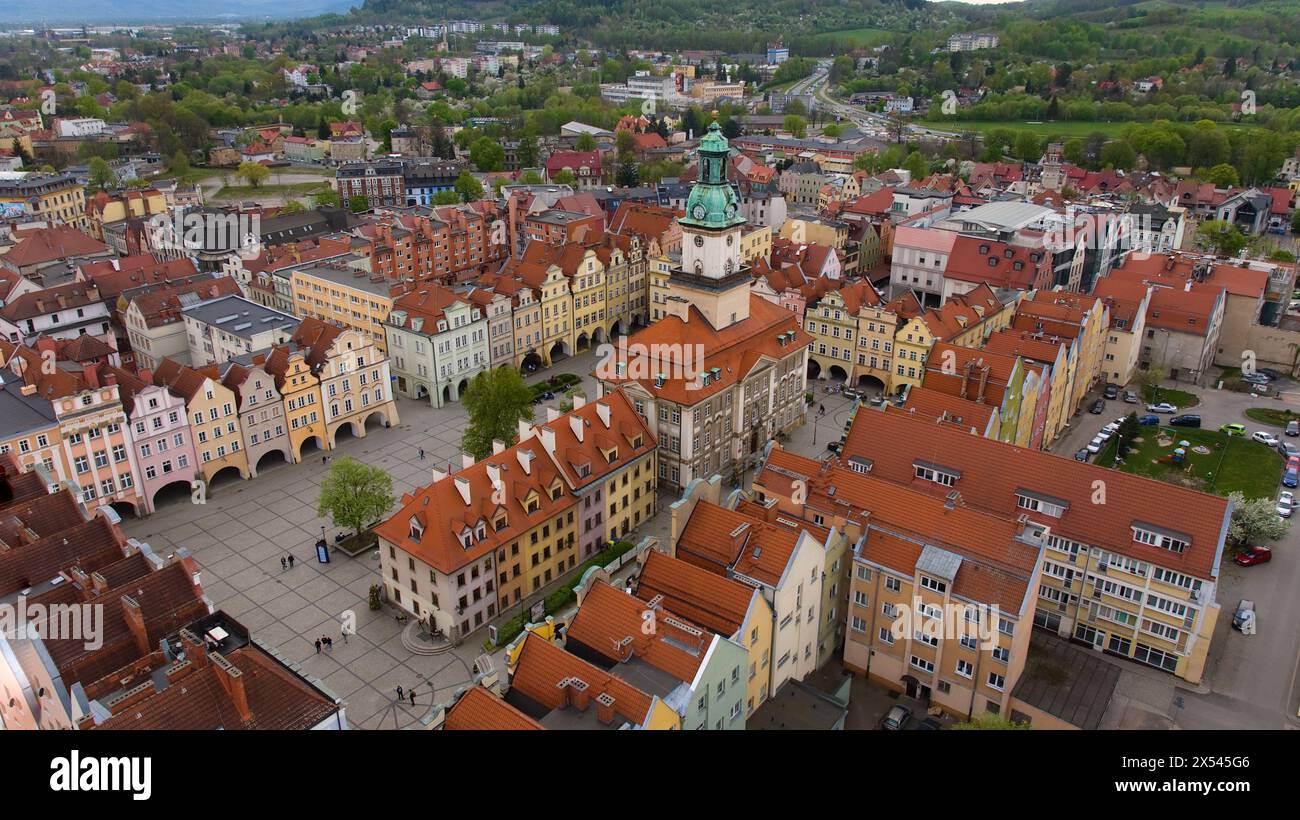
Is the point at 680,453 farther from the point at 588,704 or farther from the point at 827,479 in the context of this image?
the point at 588,704

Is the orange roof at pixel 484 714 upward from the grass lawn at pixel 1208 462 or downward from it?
upward

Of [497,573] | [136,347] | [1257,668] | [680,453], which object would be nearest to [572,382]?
[680,453]

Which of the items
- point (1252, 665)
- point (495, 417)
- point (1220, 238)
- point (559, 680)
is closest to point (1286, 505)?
point (1252, 665)

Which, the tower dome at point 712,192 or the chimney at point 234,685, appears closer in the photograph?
the chimney at point 234,685

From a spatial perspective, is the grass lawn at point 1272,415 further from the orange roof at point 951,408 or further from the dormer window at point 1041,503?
the dormer window at point 1041,503

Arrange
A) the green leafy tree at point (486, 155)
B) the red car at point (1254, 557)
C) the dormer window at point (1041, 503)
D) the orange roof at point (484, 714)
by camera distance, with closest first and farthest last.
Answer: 1. the orange roof at point (484, 714)
2. the dormer window at point (1041, 503)
3. the red car at point (1254, 557)
4. the green leafy tree at point (486, 155)

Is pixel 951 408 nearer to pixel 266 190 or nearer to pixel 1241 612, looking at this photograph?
pixel 1241 612

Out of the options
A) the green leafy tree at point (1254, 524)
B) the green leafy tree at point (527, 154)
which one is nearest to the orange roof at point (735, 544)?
the green leafy tree at point (1254, 524)

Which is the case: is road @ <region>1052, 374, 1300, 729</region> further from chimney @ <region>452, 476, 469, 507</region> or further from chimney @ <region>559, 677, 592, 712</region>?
chimney @ <region>452, 476, 469, 507</region>
